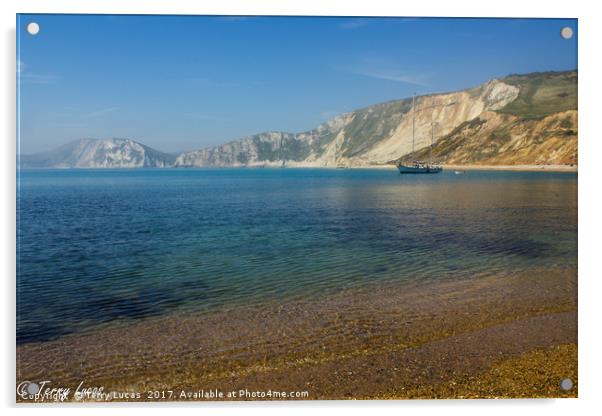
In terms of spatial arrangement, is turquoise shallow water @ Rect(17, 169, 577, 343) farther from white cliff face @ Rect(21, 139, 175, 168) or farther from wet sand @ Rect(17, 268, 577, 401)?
wet sand @ Rect(17, 268, 577, 401)

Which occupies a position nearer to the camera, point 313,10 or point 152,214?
point 313,10

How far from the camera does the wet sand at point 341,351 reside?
3.54 metres

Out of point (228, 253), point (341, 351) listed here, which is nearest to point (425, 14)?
point (341, 351)

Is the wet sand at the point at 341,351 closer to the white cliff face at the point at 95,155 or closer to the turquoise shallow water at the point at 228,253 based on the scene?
the turquoise shallow water at the point at 228,253

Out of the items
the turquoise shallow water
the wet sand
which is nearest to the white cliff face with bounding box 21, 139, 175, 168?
the turquoise shallow water

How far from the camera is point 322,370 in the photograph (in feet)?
11.9

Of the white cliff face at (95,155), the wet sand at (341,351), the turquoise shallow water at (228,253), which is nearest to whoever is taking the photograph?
the wet sand at (341,351)

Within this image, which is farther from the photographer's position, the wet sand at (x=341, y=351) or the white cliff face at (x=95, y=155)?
the white cliff face at (x=95, y=155)

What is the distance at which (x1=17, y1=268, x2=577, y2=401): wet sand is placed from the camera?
3545 millimetres

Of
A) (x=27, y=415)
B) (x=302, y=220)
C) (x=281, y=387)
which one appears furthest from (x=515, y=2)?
(x=302, y=220)

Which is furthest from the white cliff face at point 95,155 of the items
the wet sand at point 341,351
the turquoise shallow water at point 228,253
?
the wet sand at point 341,351
